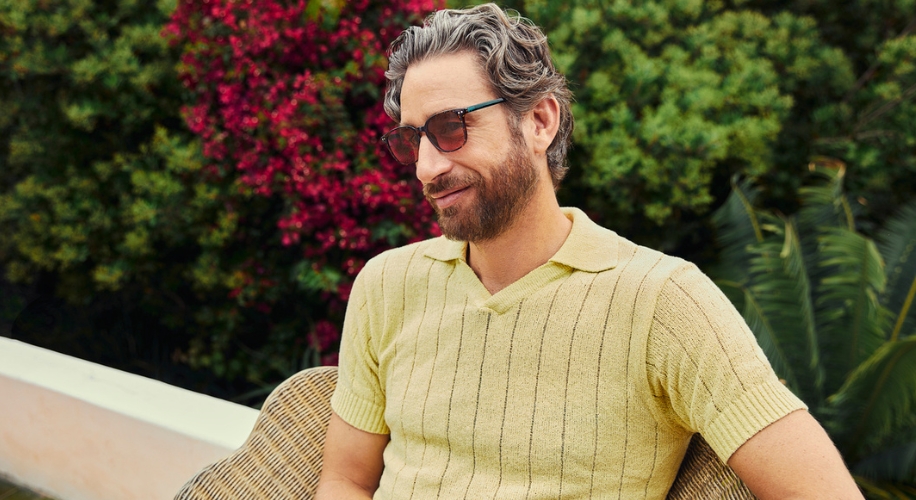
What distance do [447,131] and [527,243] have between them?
0.33m

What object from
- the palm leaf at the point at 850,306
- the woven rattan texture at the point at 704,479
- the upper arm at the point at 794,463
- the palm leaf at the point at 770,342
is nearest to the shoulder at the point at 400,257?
the woven rattan texture at the point at 704,479

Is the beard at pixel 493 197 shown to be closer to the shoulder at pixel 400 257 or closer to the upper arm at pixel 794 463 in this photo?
the shoulder at pixel 400 257

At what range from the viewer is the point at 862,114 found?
3.87 metres

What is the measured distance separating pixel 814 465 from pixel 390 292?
3.44 ft

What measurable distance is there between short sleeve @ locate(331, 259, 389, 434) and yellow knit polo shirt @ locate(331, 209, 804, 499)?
4cm

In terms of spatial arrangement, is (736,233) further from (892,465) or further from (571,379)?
(571,379)

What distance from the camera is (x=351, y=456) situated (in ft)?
6.12

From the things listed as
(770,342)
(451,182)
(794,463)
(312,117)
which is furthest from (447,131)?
(770,342)

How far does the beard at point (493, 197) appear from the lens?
1595 millimetres

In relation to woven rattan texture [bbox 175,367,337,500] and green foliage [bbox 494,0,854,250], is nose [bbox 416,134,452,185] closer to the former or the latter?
woven rattan texture [bbox 175,367,337,500]

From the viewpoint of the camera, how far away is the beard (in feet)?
5.23

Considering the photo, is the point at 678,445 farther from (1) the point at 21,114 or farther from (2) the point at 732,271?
(1) the point at 21,114

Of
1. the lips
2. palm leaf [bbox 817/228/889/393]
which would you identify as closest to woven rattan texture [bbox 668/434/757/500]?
the lips

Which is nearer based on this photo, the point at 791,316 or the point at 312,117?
the point at 791,316
